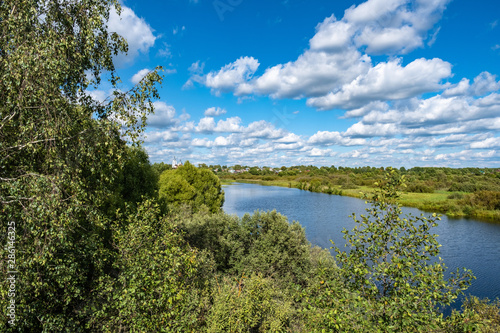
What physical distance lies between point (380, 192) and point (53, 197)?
7.89 m

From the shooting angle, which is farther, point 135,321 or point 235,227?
point 235,227

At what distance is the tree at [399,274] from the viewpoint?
17.4 feet

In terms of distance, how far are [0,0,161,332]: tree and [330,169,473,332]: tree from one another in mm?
6922

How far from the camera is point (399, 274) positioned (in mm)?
5660

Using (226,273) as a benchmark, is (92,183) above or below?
above

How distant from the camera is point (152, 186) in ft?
69.3

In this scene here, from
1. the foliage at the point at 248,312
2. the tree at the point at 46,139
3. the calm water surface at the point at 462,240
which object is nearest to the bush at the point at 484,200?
the calm water surface at the point at 462,240

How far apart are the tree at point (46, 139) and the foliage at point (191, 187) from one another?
85.1 feet

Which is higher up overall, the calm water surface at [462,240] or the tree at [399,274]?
the tree at [399,274]

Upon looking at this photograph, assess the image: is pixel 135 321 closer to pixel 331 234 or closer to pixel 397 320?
pixel 397 320

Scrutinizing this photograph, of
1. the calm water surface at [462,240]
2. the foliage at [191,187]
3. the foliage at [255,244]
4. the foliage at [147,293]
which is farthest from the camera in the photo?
the foliage at [191,187]

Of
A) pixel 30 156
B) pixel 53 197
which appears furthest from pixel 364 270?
pixel 30 156

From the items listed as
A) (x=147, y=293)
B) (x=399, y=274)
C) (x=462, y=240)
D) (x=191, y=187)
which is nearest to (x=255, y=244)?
(x=147, y=293)

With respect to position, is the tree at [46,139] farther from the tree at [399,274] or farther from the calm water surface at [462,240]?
the calm water surface at [462,240]
